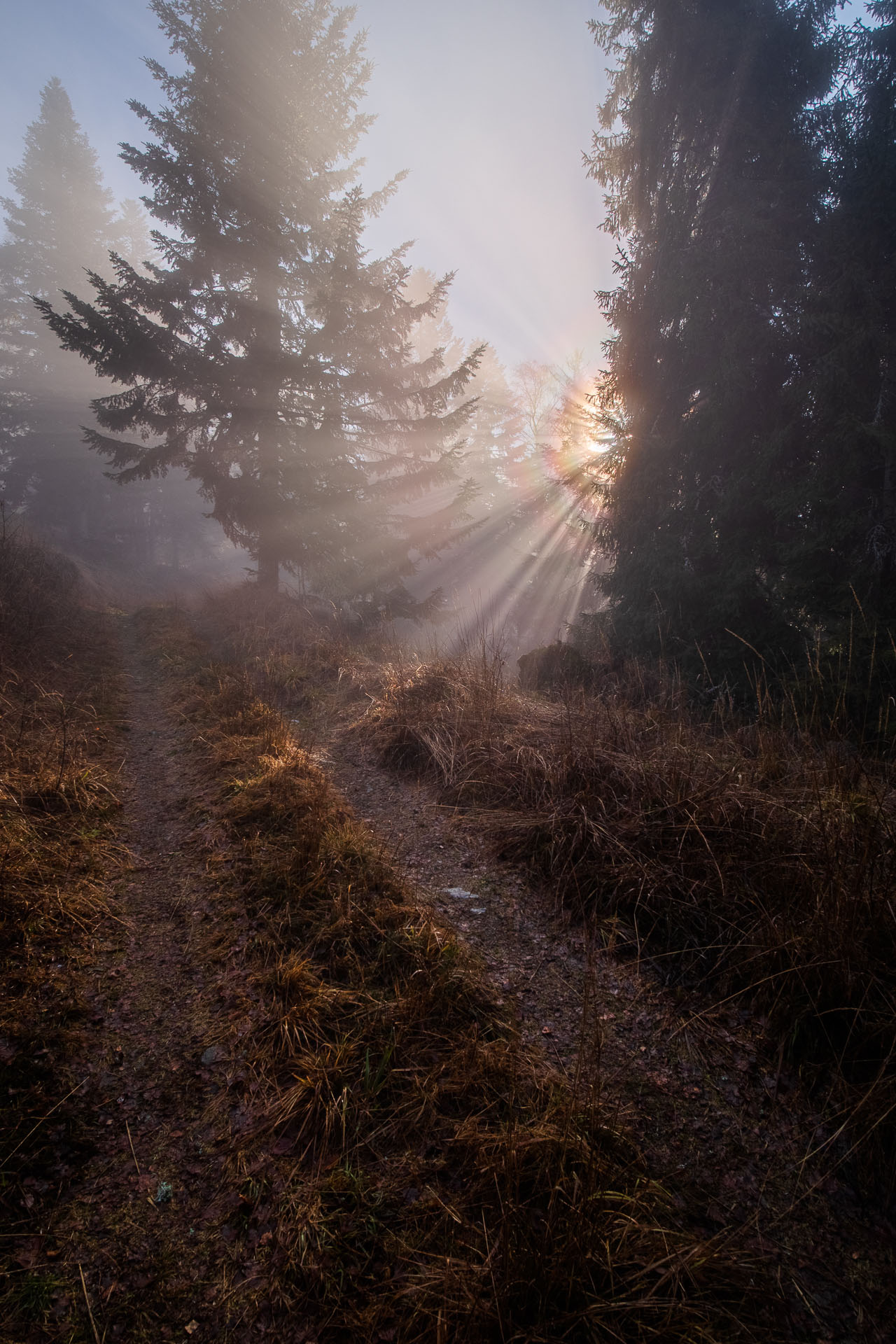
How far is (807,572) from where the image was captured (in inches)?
258

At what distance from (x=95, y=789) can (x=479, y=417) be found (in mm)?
27773

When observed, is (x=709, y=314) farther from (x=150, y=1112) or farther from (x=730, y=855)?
(x=150, y=1112)

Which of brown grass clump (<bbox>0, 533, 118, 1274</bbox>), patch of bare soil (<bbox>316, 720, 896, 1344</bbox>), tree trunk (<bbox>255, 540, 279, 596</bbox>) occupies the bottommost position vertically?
patch of bare soil (<bbox>316, 720, 896, 1344</bbox>)

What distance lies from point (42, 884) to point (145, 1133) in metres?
1.49

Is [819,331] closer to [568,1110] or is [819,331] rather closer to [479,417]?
[568,1110]

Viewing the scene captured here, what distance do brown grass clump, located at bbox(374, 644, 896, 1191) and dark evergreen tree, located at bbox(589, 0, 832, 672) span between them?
4111mm

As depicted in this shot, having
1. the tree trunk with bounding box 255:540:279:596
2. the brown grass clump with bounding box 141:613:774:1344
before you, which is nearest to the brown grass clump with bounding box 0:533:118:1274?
the brown grass clump with bounding box 141:613:774:1344

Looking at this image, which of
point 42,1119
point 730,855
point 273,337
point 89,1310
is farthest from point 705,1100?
point 273,337

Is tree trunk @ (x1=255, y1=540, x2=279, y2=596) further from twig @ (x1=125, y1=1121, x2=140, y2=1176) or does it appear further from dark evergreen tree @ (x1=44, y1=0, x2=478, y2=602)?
twig @ (x1=125, y1=1121, x2=140, y2=1176)

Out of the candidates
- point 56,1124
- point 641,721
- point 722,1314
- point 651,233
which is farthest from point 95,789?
point 651,233

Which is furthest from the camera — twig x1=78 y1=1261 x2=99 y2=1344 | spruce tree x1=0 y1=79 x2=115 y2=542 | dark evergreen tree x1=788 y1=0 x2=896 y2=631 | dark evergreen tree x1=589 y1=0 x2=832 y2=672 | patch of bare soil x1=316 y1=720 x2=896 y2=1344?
spruce tree x1=0 y1=79 x2=115 y2=542

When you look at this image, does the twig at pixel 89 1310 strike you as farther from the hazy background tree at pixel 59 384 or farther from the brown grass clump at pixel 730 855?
the hazy background tree at pixel 59 384

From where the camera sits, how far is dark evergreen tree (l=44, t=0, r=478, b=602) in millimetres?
12055

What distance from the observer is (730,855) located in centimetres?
258
